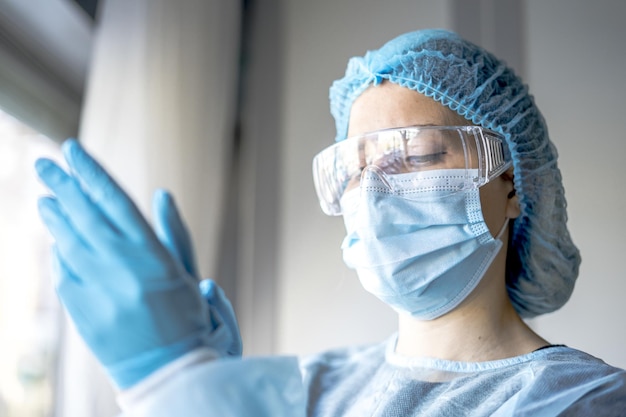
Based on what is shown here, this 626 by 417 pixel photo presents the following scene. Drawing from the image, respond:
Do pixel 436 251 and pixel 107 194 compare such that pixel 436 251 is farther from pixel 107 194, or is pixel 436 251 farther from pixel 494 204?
pixel 107 194

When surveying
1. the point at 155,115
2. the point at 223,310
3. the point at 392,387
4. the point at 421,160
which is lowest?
the point at 392,387

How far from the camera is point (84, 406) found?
5.01 ft

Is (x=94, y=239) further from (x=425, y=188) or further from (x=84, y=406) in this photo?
(x=84, y=406)

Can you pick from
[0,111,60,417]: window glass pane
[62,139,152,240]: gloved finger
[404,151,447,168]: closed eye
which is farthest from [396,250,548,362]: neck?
[0,111,60,417]: window glass pane

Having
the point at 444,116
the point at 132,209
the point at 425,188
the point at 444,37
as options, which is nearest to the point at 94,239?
the point at 132,209

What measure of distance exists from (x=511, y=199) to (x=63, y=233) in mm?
906

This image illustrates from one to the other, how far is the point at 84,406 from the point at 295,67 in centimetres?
122

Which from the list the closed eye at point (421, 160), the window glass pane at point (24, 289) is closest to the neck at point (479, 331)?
the closed eye at point (421, 160)

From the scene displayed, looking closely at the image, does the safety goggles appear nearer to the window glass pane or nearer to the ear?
the ear

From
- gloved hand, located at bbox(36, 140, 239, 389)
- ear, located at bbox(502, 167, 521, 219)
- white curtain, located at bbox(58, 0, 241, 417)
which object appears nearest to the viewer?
gloved hand, located at bbox(36, 140, 239, 389)

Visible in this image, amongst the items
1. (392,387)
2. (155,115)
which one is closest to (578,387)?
(392,387)

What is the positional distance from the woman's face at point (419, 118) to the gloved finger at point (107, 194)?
2.03 ft

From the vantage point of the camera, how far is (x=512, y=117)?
1.32 m

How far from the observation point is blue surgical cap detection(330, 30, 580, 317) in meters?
1.31
